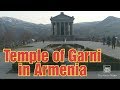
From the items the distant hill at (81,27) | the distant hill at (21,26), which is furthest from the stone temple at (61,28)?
the distant hill at (21,26)

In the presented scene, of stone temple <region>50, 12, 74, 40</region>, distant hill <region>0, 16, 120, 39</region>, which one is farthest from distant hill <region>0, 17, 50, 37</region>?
stone temple <region>50, 12, 74, 40</region>

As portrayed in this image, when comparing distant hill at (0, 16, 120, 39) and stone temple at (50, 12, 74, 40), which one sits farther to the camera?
stone temple at (50, 12, 74, 40)

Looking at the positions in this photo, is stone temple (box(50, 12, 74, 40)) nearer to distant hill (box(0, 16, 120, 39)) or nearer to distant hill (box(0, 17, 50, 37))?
distant hill (box(0, 16, 120, 39))

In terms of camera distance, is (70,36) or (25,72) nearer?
(25,72)

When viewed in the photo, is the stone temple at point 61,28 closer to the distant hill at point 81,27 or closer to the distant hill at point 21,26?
the distant hill at point 81,27

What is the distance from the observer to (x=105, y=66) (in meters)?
12.3

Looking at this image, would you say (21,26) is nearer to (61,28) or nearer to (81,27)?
(81,27)

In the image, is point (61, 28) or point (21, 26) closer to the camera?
point (21, 26)

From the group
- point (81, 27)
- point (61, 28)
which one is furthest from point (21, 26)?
point (61, 28)
